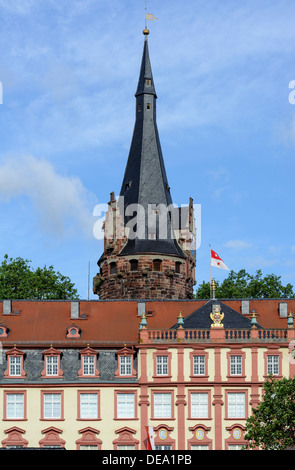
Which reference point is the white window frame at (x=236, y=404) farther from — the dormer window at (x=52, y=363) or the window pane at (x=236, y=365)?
the dormer window at (x=52, y=363)

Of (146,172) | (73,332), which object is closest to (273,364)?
(73,332)

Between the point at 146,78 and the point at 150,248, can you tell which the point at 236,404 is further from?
the point at 146,78

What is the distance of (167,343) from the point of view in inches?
2876

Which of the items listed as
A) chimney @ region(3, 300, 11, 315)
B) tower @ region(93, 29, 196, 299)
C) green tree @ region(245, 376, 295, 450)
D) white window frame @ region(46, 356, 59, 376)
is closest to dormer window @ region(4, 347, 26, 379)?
white window frame @ region(46, 356, 59, 376)

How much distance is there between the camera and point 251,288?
3989 inches

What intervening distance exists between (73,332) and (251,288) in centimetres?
3126

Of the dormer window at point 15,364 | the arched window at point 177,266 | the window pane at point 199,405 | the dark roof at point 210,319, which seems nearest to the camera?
the window pane at point 199,405

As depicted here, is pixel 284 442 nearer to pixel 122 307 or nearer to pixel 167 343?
pixel 167 343

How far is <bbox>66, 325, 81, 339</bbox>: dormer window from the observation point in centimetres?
7519

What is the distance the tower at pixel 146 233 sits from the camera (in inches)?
3531

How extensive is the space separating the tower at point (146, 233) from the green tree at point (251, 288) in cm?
798

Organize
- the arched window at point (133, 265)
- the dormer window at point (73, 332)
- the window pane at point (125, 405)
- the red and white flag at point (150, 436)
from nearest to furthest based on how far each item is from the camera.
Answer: the red and white flag at point (150, 436) → the window pane at point (125, 405) → the dormer window at point (73, 332) → the arched window at point (133, 265)

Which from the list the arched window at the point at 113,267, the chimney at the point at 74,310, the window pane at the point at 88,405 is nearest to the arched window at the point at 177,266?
the arched window at the point at 113,267

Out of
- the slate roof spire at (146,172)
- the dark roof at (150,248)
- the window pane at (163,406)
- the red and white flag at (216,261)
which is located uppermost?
the slate roof spire at (146,172)
